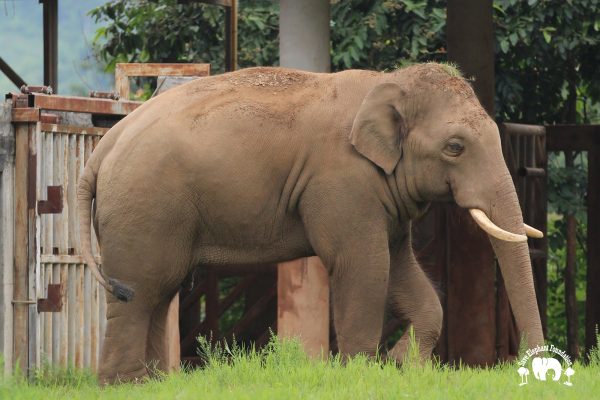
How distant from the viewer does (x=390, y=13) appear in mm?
15844

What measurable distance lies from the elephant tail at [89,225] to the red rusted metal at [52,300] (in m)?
0.52

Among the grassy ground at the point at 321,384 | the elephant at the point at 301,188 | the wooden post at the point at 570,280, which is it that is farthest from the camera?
the wooden post at the point at 570,280

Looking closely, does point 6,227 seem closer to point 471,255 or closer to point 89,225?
point 89,225

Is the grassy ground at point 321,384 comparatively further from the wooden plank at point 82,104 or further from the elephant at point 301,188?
the wooden plank at point 82,104

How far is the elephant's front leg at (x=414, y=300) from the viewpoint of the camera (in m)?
9.38

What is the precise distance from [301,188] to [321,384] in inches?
70.1

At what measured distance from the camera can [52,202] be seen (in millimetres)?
10000

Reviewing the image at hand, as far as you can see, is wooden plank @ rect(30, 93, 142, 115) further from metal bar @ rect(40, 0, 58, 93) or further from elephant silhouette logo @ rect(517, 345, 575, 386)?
metal bar @ rect(40, 0, 58, 93)

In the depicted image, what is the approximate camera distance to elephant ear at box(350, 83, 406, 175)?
8.99 m

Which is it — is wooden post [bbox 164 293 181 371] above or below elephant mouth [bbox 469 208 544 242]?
below

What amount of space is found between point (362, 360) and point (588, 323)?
→ 21.6 ft

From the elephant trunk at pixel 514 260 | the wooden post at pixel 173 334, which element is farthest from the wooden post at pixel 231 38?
the elephant trunk at pixel 514 260

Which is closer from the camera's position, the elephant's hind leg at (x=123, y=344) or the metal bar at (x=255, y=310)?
the elephant's hind leg at (x=123, y=344)

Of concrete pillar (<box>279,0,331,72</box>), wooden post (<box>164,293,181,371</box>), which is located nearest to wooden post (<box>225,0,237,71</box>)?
concrete pillar (<box>279,0,331,72</box>)
